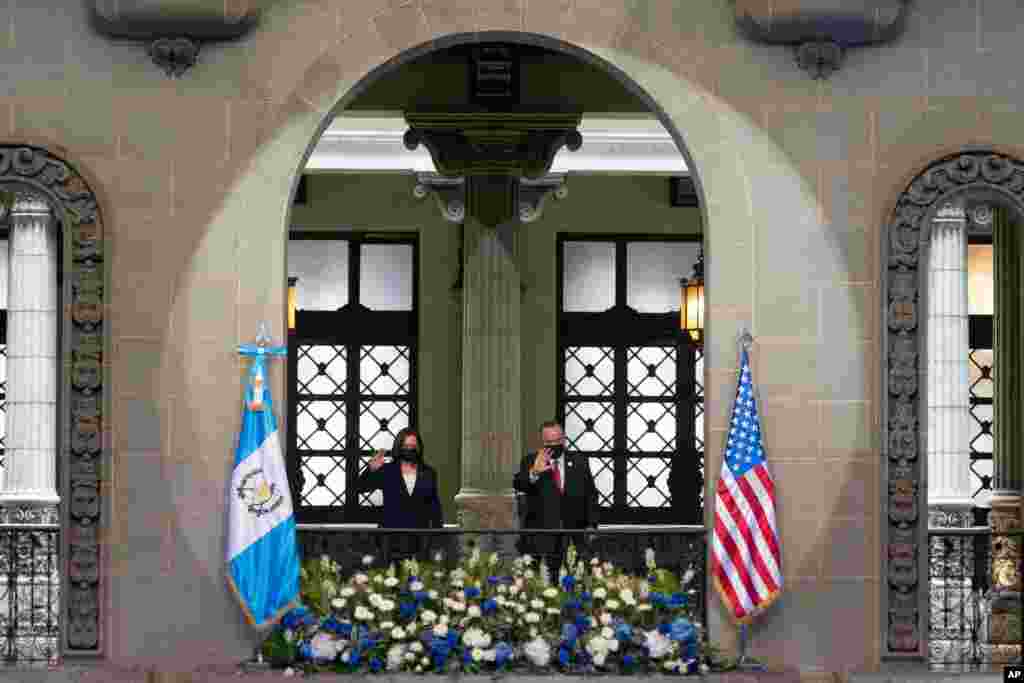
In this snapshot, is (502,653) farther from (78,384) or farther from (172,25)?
(172,25)

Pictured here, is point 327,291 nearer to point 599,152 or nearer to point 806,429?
point 599,152

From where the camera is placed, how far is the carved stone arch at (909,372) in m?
19.3

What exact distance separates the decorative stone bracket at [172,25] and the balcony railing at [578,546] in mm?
3873

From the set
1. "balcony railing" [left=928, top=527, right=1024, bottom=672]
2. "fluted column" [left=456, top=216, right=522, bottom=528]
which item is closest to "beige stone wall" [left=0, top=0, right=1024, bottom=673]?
"balcony railing" [left=928, top=527, right=1024, bottom=672]

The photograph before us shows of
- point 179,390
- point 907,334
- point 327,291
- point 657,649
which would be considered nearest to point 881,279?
point 907,334

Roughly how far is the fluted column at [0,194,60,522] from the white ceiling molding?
4884mm

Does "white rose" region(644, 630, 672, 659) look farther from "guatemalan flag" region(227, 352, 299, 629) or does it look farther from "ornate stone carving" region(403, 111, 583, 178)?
"ornate stone carving" region(403, 111, 583, 178)

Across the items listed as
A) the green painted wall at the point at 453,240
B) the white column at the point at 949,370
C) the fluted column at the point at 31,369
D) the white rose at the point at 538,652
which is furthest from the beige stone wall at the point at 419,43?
the green painted wall at the point at 453,240

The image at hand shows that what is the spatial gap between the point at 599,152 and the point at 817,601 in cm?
1409

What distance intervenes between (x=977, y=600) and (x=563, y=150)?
1335 centimetres

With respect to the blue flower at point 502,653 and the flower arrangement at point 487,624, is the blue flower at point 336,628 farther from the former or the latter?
the blue flower at point 502,653

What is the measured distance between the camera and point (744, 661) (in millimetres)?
19188

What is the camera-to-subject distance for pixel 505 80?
2650 cm

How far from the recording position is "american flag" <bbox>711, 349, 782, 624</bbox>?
62.7 ft
